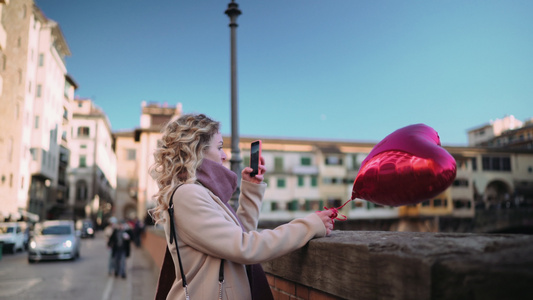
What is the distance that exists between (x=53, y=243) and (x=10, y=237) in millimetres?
6193

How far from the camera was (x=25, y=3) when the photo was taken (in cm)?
2609

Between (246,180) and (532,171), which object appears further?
(532,171)

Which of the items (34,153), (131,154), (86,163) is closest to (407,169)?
(34,153)

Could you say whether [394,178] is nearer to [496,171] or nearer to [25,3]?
[25,3]

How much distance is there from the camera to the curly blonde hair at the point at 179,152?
6.81 feet

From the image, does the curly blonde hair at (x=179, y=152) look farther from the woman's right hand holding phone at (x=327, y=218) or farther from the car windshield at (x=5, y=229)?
the car windshield at (x=5, y=229)

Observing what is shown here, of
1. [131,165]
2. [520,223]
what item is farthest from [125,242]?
[520,223]

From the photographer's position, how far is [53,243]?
17.6 m

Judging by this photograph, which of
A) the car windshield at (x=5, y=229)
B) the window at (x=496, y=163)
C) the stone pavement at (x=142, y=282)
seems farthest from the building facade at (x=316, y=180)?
the stone pavement at (x=142, y=282)

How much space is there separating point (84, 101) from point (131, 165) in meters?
26.0

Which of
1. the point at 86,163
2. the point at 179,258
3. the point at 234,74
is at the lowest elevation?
the point at 179,258

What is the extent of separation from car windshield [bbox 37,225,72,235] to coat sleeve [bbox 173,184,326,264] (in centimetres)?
1903

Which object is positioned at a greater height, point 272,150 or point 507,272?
point 272,150

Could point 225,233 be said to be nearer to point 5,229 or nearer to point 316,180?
point 5,229
